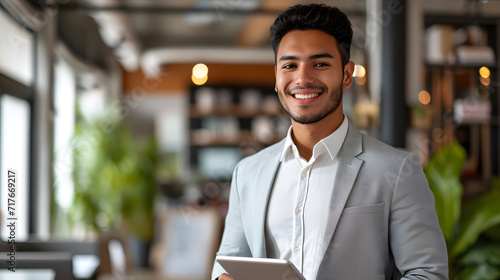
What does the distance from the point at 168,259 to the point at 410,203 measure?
3450 mm

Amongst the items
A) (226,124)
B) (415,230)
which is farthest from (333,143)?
(226,124)

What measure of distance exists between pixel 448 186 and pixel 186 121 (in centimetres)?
651

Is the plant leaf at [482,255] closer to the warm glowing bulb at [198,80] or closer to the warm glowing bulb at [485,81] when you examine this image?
the warm glowing bulb at [485,81]

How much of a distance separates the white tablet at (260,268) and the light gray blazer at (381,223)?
0.35 ft

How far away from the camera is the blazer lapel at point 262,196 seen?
1.38 metres

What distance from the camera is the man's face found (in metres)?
1.33

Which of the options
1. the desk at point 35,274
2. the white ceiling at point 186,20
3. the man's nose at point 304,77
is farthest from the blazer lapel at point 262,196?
the white ceiling at point 186,20

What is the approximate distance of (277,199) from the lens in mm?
1408

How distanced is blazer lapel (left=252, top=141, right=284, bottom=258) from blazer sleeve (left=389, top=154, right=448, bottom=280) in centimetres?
30

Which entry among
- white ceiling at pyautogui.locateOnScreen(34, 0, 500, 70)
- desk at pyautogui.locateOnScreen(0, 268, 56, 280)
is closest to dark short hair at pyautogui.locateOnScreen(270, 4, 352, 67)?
desk at pyautogui.locateOnScreen(0, 268, 56, 280)

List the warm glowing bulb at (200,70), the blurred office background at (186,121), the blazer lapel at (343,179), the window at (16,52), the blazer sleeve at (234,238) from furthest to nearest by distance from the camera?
the warm glowing bulb at (200,70) < the blurred office background at (186,121) < the window at (16,52) < the blazer sleeve at (234,238) < the blazer lapel at (343,179)

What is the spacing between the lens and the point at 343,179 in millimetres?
1334

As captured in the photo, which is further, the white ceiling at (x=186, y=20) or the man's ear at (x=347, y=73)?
the white ceiling at (x=186, y=20)

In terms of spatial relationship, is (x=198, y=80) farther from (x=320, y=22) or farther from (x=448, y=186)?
(x=320, y=22)
